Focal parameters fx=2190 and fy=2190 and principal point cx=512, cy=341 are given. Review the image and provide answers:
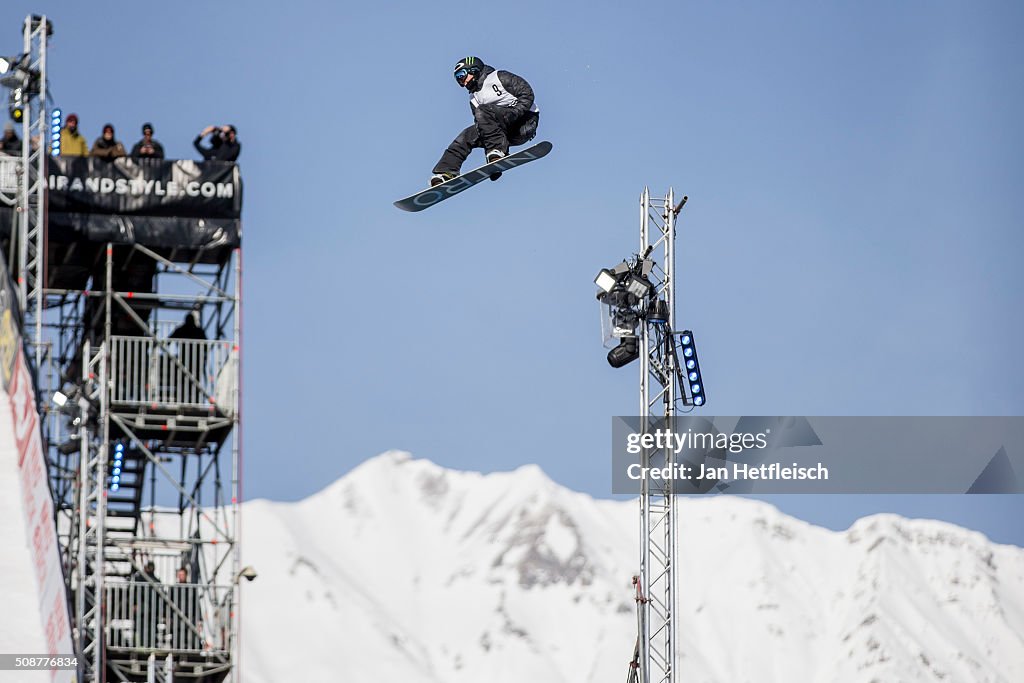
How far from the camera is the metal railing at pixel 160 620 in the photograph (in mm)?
31375

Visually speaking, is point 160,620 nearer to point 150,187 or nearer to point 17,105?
point 150,187

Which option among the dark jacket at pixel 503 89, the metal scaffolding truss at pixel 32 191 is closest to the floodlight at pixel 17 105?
the metal scaffolding truss at pixel 32 191

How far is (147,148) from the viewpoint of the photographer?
110 feet

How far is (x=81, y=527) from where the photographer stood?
99.9ft

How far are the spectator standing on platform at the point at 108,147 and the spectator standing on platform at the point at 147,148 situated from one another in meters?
0.20

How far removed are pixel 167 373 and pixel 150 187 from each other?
113 inches

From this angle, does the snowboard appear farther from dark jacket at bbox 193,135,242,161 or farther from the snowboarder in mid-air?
dark jacket at bbox 193,135,242,161

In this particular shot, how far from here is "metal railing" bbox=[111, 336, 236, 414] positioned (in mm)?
32906

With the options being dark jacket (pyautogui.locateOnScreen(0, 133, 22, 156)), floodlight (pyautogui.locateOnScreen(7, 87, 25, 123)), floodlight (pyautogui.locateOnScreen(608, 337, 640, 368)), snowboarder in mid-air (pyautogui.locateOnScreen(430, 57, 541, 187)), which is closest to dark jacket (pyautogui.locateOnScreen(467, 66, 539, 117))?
snowboarder in mid-air (pyautogui.locateOnScreen(430, 57, 541, 187))

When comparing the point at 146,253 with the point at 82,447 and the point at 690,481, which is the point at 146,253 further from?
the point at 690,481

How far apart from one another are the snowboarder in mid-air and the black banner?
9808 mm

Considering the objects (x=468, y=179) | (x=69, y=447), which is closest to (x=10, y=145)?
(x=69, y=447)

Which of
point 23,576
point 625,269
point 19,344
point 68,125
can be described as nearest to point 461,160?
point 625,269

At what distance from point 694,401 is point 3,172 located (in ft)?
37.6
